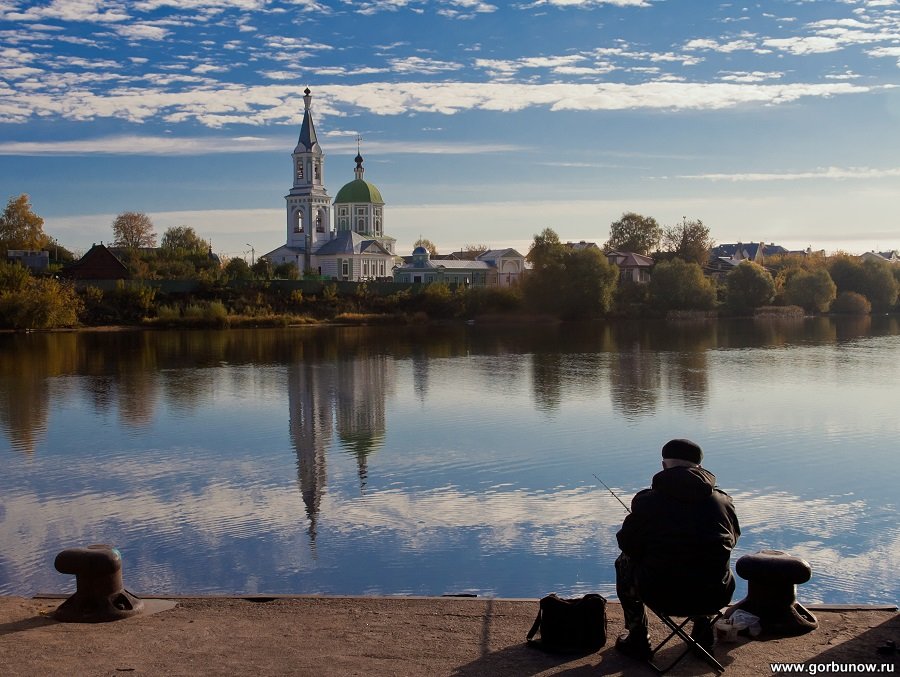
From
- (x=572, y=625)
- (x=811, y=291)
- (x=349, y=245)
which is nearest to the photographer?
(x=572, y=625)

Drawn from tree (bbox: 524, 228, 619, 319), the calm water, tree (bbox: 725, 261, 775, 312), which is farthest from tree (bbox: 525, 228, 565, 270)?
the calm water

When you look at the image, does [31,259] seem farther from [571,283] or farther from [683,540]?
[683,540]

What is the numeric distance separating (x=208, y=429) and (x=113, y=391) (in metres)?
9.21

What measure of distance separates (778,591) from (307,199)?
100 meters

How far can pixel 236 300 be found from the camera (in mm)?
78125

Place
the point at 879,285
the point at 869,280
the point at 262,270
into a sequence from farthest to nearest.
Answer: the point at 869,280 < the point at 879,285 < the point at 262,270

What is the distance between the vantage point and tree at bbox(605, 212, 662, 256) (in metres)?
124

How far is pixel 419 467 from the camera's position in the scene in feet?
56.3

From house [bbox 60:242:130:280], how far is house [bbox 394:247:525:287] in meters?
34.6

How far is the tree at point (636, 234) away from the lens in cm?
12425

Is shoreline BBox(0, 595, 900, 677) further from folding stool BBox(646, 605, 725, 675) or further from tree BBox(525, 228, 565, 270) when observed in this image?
tree BBox(525, 228, 565, 270)

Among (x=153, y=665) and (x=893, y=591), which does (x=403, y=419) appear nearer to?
(x=893, y=591)

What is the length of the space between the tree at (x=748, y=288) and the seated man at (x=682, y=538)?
8717 centimetres

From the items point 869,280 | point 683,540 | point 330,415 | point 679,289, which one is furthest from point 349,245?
point 683,540
